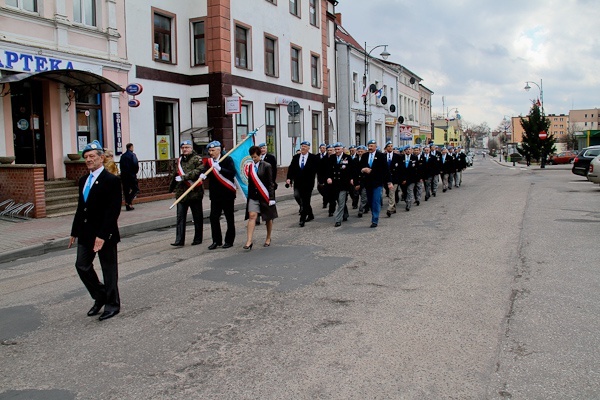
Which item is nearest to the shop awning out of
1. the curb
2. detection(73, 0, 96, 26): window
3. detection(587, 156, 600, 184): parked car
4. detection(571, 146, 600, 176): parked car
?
detection(73, 0, 96, 26): window

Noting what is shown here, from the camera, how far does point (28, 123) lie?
15.7 metres

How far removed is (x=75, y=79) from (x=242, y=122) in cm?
894

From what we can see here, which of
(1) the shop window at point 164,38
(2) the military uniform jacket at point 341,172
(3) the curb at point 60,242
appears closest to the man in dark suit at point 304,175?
(2) the military uniform jacket at point 341,172

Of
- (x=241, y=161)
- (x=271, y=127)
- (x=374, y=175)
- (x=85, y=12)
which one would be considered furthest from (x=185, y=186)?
(x=271, y=127)

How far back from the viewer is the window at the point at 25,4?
48.8 feet

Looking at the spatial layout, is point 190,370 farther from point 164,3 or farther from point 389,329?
point 164,3

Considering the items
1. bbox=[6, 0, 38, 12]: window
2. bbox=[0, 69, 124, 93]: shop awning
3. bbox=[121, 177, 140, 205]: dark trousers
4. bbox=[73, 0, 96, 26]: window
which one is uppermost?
bbox=[73, 0, 96, 26]: window

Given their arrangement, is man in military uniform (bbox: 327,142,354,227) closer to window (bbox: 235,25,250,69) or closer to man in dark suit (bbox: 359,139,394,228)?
man in dark suit (bbox: 359,139,394,228)

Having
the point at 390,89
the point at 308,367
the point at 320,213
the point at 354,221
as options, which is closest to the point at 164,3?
the point at 320,213

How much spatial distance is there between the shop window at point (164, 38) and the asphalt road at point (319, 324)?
484 inches

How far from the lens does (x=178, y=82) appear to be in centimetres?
2148

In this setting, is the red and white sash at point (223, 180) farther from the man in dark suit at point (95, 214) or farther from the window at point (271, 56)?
the window at point (271, 56)

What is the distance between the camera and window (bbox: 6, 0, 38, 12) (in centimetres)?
1488

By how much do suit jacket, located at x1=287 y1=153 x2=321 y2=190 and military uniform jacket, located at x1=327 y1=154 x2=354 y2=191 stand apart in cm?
38
